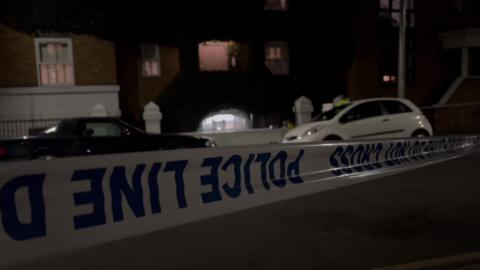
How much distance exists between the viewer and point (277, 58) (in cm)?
1919

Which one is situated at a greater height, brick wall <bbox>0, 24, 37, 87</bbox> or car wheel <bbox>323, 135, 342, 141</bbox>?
brick wall <bbox>0, 24, 37, 87</bbox>

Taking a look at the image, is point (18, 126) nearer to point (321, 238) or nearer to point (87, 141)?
point (87, 141)

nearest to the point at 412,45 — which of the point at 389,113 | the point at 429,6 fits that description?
the point at 429,6

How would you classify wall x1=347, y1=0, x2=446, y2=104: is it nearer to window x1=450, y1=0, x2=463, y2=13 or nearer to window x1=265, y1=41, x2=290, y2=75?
window x1=450, y1=0, x2=463, y2=13

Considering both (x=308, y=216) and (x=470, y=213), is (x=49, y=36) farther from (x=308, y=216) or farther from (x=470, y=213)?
(x=470, y=213)

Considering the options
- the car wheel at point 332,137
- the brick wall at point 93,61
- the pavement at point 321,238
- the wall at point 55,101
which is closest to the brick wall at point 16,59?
the wall at point 55,101

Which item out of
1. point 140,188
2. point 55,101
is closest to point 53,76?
point 55,101

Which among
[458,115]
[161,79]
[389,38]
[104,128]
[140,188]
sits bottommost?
[458,115]

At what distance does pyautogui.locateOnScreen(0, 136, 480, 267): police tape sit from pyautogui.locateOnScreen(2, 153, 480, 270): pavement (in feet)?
1.44

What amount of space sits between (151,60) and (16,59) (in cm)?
505

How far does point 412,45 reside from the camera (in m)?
22.0

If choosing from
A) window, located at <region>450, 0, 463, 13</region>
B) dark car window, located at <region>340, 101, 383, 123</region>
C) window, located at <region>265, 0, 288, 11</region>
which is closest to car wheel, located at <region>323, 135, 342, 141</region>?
dark car window, located at <region>340, 101, 383, 123</region>

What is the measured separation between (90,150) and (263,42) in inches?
439

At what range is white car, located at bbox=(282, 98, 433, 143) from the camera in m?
10.4
